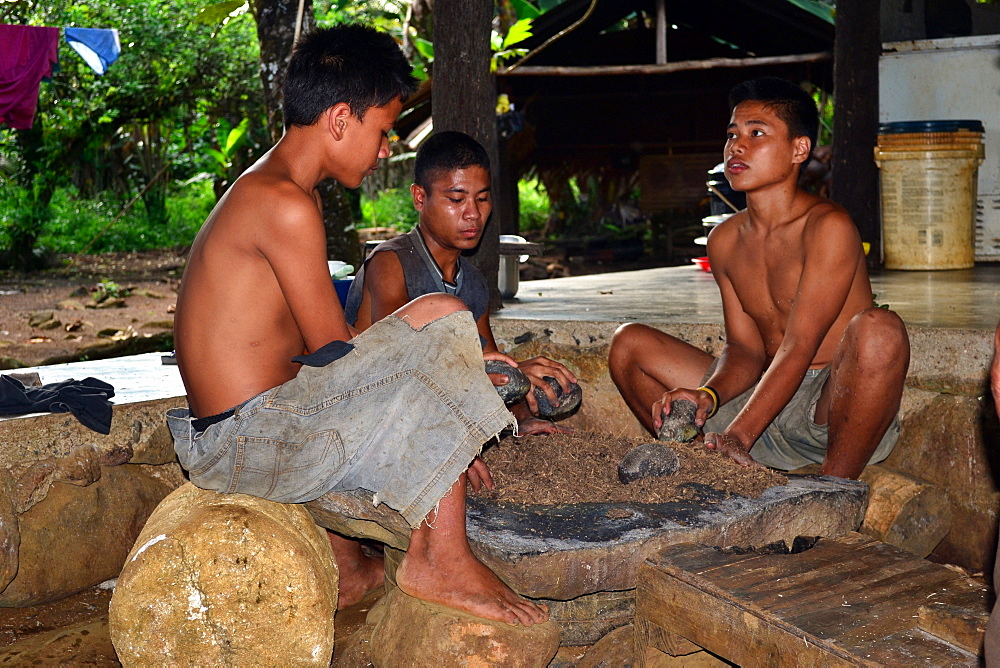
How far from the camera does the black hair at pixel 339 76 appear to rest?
8.41 ft

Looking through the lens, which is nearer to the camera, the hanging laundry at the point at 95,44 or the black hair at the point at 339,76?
the black hair at the point at 339,76

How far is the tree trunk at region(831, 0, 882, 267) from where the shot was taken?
6.94 metres

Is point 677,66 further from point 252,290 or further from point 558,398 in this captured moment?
point 252,290

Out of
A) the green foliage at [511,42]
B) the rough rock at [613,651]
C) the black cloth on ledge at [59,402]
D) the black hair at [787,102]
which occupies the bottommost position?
the rough rock at [613,651]

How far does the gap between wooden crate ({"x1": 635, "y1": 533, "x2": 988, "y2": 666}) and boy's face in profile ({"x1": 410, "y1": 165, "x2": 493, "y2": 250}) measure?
1541mm

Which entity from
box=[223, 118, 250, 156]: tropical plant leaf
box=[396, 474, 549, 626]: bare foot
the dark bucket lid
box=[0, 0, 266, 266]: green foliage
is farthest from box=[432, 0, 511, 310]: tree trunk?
box=[223, 118, 250, 156]: tropical plant leaf

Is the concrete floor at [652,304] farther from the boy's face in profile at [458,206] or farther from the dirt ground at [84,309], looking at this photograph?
the dirt ground at [84,309]

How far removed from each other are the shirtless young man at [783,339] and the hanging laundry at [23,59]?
604cm

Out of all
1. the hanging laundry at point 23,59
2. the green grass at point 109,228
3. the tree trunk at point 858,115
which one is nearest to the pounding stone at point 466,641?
the tree trunk at point 858,115

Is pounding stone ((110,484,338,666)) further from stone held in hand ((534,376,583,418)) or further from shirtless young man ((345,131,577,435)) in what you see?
shirtless young man ((345,131,577,435))

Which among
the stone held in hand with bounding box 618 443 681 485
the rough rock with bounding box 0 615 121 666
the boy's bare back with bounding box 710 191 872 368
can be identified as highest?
the boy's bare back with bounding box 710 191 872 368

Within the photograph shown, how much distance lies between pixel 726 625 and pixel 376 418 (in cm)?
98

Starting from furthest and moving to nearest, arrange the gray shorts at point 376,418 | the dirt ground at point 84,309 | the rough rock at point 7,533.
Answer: the dirt ground at point 84,309
the rough rock at point 7,533
the gray shorts at point 376,418

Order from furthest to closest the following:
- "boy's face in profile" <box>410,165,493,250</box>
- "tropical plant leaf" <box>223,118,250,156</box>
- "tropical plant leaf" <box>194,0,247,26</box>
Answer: "tropical plant leaf" <box>223,118,250,156</box> < "tropical plant leaf" <box>194,0,247,26</box> < "boy's face in profile" <box>410,165,493,250</box>
